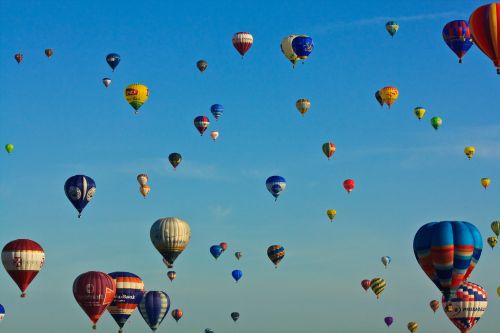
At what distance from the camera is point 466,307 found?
72.9 metres

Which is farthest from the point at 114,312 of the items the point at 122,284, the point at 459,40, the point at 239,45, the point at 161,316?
the point at 459,40

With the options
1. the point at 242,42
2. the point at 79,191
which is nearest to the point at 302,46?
the point at 242,42

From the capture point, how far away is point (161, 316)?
280ft

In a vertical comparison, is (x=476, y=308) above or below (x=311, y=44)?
below

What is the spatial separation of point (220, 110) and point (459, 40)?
2525cm

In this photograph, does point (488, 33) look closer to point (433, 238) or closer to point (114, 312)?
point (433, 238)

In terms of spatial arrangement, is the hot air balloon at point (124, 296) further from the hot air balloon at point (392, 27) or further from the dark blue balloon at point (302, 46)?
the hot air balloon at point (392, 27)

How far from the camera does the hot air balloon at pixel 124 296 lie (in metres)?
78.4

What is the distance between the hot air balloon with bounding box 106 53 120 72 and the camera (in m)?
92.7

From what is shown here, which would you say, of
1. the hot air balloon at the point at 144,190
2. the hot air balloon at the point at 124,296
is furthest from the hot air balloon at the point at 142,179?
the hot air balloon at the point at 124,296

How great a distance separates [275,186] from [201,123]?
8584 millimetres

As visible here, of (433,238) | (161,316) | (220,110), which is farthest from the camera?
(220,110)

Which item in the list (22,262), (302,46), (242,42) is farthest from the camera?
(242,42)

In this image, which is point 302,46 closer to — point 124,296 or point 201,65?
point 201,65
